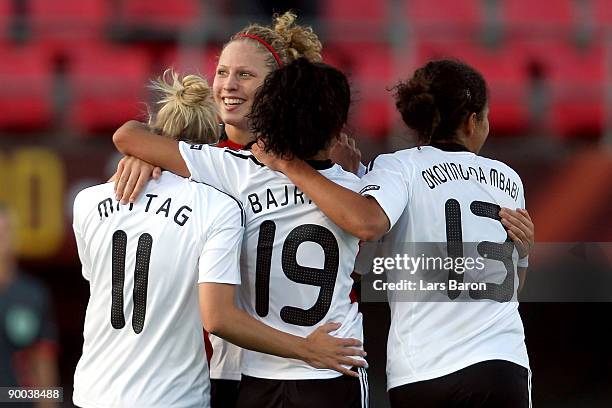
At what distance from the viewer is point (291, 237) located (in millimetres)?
2127

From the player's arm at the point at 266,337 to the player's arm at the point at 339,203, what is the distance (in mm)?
217

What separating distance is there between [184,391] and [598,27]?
4.69 metres

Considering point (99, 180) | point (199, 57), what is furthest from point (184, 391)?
point (199, 57)

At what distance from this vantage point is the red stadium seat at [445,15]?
5891mm

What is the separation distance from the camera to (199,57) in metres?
5.47

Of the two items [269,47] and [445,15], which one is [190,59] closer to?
[445,15]

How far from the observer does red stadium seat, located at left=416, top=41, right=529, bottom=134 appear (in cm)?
546

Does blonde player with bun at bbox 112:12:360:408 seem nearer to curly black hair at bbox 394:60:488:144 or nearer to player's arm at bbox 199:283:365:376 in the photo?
curly black hair at bbox 394:60:488:144

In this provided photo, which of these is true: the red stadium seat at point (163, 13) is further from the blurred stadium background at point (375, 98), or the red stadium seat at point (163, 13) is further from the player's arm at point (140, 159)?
the player's arm at point (140, 159)

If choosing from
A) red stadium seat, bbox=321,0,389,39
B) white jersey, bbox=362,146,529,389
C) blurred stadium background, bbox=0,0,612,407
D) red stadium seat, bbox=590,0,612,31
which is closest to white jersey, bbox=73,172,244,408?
white jersey, bbox=362,146,529,389

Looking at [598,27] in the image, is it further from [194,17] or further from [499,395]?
[499,395]

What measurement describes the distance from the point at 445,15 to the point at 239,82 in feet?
12.1

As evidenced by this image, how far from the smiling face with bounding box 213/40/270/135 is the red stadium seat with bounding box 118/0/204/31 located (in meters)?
3.17

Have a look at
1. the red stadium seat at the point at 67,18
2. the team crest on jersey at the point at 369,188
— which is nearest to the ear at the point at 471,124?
the team crest on jersey at the point at 369,188
